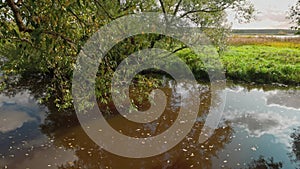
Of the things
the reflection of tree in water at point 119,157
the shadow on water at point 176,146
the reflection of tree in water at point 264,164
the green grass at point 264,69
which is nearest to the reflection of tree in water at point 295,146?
the shadow on water at point 176,146

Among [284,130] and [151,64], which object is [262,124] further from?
[151,64]

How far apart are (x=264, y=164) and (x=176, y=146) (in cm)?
229

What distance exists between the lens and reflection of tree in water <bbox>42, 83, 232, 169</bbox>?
278 inches

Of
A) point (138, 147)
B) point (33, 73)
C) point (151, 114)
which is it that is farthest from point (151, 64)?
point (33, 73)

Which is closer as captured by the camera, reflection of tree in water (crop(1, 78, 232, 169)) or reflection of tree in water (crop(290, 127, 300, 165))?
reflection of tree in water (crop(1, 78, 232, 169))

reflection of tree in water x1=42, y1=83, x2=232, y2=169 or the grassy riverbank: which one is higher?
the grassy riverbank

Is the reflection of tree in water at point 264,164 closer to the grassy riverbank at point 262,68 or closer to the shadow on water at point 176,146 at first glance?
the shadow on water at point 176,146

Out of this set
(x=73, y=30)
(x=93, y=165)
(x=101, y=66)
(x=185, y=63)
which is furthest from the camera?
(x=185, y=63)

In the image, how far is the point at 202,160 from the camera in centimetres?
725

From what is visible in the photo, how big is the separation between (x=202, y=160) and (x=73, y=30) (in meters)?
4.83

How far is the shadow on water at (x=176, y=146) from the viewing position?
7.11 m

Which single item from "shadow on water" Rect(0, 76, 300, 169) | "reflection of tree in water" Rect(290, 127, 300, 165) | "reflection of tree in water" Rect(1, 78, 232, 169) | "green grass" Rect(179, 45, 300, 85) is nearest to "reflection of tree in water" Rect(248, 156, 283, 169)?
"shadow on water" Rect(0, 76, 300, 169)

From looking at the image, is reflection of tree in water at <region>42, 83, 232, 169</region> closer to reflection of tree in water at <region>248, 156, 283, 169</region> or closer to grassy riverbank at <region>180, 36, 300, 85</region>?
reflection of tree in water at <region>248, 156, 283, 169</region>

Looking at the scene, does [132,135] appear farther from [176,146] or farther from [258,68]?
[258,68]
